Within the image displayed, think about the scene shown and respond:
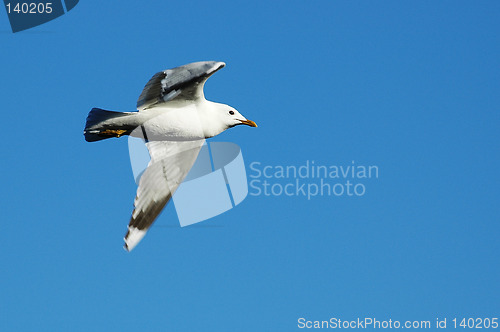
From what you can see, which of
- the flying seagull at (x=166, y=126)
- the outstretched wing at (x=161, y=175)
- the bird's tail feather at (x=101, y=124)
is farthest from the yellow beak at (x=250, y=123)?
the bird's tail feather at (x=101, y=124)

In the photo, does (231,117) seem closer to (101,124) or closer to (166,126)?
(166,126)

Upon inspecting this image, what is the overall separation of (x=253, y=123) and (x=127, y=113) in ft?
4.56

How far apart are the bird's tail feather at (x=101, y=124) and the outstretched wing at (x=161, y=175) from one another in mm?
659

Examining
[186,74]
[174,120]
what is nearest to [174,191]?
[174,120]

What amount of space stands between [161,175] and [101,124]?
96cm

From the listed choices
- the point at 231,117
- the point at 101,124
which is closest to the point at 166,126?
the point at 101,124

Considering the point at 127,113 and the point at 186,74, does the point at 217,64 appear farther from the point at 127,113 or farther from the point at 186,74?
the point at 127,113

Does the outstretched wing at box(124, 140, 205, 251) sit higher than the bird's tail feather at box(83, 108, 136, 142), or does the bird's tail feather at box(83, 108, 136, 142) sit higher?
the bird's tail feather at box(83, 108, 136, 142)

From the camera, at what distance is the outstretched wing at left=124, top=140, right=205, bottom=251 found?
6723 mm

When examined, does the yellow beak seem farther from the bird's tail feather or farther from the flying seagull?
the bird's tail feather

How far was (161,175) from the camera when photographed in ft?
22.9

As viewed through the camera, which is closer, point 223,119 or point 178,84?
point 178,84

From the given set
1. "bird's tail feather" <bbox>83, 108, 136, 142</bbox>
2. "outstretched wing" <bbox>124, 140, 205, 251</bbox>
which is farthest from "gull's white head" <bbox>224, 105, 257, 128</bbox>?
"bird's tail feather" <bbox>83, 108, 136, 142</bbox>

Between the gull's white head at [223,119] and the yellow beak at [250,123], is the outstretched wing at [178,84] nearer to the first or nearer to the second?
the gull's white head at [223,119]
